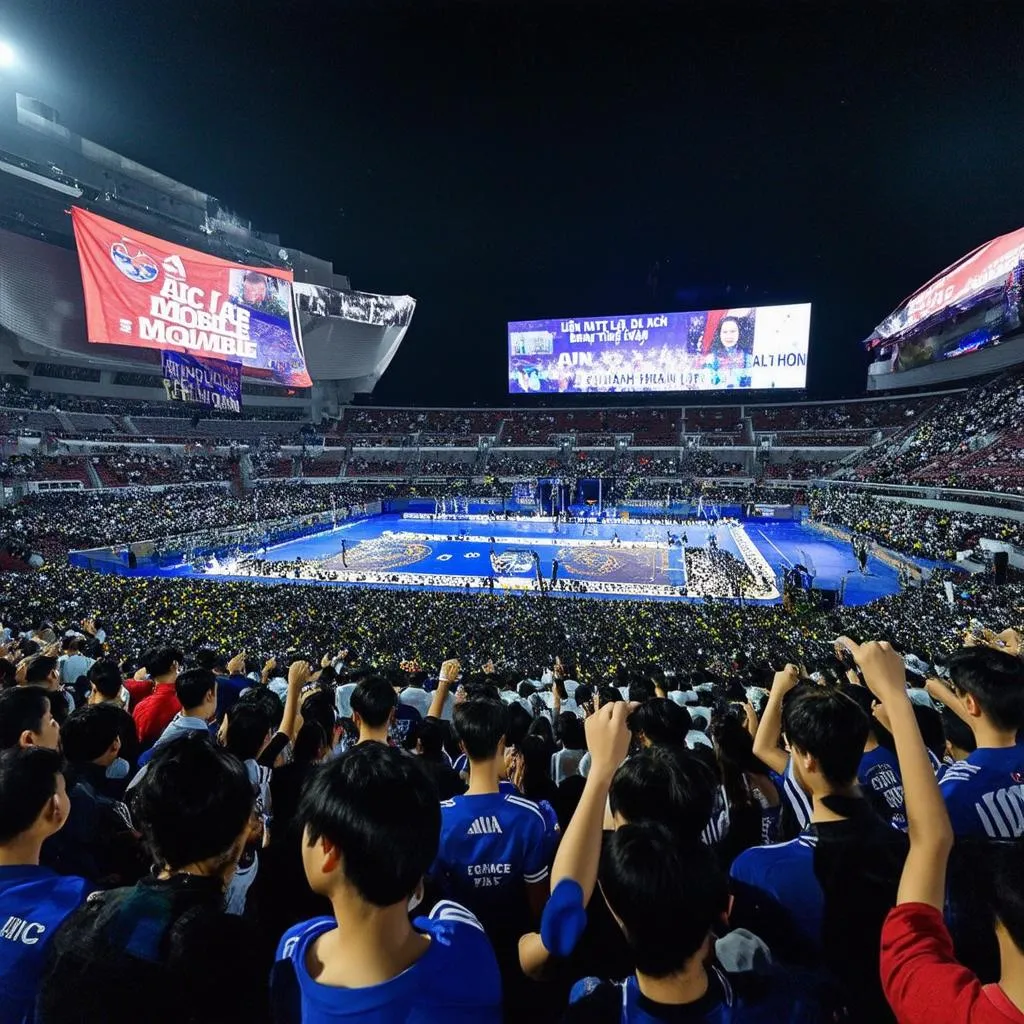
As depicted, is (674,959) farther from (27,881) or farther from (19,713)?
(19,713)

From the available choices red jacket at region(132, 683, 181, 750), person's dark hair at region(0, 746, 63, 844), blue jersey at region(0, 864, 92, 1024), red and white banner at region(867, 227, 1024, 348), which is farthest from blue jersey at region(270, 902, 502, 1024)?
red and white banner at region(867, 227, 1024, 348)

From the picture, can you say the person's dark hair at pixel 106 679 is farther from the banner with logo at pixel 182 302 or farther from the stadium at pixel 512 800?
the banner with logo at pixel 182 302

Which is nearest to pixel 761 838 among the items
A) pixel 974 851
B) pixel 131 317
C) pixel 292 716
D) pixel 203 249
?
pixel 974 851

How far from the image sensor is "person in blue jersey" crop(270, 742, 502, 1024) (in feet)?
4.41

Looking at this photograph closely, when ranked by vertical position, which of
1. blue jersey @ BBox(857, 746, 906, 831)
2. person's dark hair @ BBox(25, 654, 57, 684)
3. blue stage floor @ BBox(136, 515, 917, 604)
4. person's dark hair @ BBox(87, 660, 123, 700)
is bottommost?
blue stage floor @ BBox(136, 515, 917, 604)

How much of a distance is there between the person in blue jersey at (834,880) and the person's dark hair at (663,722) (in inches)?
59.6

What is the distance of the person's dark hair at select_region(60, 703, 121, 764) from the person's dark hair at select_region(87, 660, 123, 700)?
1.75 m

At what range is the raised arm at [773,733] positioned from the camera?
10.1 feet

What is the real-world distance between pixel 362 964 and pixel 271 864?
1505 millimetres

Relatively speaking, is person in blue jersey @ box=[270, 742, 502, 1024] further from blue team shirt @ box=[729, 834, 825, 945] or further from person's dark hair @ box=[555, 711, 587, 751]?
person's dark hair @ box=[555, 711, 587, 751]

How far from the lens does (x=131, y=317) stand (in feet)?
108

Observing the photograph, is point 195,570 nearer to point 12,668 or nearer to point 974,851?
point 12,668

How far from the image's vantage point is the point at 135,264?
3322cm

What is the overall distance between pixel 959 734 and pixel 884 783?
4.52 ft
